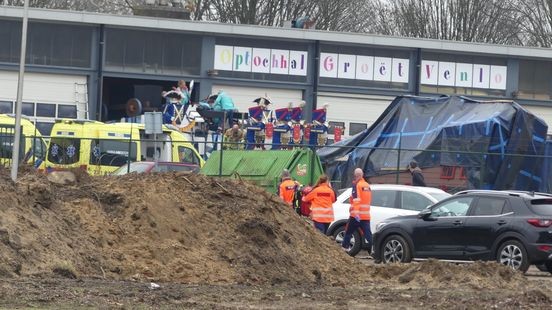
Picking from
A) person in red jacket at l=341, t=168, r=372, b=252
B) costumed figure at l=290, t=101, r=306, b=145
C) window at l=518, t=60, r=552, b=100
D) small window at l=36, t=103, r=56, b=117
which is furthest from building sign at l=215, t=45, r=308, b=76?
person in red jacket at l=341, t=168, r=372, b=252

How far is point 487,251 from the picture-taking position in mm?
21062

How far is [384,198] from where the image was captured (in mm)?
25188

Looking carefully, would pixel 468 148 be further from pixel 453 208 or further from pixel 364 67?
pixel 364 67

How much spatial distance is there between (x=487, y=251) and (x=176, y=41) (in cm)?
2430

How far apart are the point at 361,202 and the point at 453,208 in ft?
6.51

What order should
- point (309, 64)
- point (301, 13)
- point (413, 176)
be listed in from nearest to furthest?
point (413, 176) < point (309, 64) < point (301, 13)

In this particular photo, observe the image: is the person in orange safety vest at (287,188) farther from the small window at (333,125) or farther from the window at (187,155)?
the small window at (333,125)

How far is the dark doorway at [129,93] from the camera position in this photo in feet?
144

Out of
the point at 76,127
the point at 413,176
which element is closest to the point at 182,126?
the point at 76,127

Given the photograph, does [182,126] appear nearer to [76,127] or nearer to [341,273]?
[76,127]

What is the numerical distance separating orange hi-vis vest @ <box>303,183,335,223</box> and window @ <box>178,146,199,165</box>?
28.8 ft

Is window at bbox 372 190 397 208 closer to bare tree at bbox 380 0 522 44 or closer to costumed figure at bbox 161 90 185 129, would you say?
costumed figure at bbox 161 90 185 129

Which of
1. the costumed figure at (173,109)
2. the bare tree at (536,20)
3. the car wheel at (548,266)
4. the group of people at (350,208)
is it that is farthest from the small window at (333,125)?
the bare tree at (536,20)

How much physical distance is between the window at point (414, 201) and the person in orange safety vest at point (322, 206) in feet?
6.69
